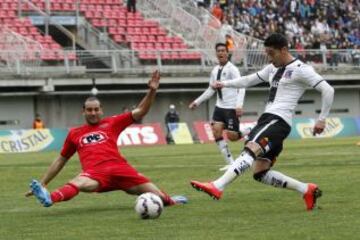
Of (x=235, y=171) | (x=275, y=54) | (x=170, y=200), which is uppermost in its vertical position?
(x=275, y=54)

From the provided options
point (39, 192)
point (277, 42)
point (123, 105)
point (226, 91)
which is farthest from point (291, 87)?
point (123, 105)

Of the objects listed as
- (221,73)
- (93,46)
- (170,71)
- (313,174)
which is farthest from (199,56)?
(313,174)

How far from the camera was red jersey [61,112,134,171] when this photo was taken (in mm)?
12852

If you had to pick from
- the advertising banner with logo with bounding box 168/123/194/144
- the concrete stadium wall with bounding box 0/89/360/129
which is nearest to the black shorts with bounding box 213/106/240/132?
the advertising banner with logo with bounding box 168/123/194/144

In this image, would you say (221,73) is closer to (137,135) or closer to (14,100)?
(137,135)

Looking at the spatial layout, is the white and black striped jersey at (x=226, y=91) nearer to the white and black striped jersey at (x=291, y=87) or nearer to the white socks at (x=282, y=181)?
the white and black striped jersey at (x=291, y=87)

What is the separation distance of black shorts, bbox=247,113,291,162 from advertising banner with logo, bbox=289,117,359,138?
109 ft

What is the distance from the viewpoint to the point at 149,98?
40.4ft

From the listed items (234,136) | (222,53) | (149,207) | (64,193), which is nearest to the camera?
(149,207)

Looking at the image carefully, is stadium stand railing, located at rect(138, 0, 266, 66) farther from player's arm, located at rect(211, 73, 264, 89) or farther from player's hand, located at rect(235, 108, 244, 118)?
player's arm, located at rect(211, 73, 264, 89)

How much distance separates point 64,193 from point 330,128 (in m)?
35.3

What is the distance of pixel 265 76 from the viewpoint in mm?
13312

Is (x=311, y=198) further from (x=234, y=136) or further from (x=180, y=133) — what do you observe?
(x=180, y=133)

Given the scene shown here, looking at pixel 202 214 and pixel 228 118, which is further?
pixel 228 118
